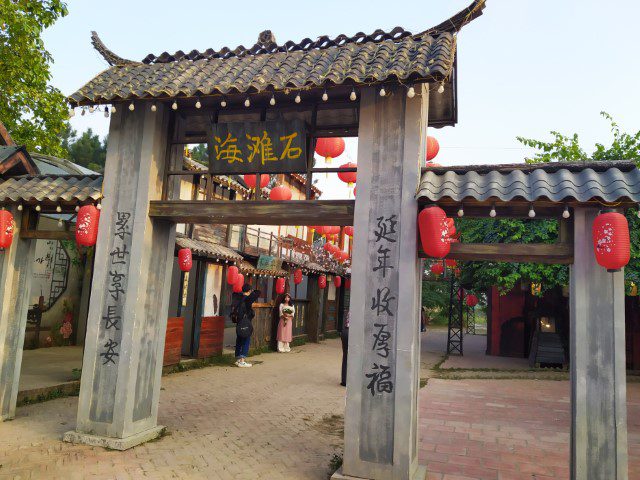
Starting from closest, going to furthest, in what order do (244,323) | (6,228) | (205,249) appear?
(6,228)
(205,249)
(244,323)

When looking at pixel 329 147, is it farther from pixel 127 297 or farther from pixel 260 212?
pixel 127 297

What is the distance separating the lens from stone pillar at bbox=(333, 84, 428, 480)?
5164 millimetres

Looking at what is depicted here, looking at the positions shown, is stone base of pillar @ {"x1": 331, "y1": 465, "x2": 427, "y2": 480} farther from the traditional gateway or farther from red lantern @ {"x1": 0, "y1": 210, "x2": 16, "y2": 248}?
red lantern @ {"x1": 0, "y1": 210, "x2": 16, "y2": 248}

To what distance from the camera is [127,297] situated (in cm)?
634

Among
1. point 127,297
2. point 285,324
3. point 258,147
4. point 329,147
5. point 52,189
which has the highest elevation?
point 329,147

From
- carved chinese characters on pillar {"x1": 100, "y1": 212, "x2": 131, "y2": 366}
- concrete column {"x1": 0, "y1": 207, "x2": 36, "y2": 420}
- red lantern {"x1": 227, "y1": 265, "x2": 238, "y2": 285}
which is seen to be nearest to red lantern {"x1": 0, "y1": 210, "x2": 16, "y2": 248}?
concrete column {"x1": 0, "y1": 207, "x2": 36, "y2": 420}

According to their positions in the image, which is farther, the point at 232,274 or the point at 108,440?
the point at 232,274

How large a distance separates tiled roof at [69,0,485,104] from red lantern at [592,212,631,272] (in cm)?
221

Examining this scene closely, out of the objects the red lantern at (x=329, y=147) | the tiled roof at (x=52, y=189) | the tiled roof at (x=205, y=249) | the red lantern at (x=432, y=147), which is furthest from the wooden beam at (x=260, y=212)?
the tiled roof at (x=205, y=249)

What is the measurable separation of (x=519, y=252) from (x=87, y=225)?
5.51 metres

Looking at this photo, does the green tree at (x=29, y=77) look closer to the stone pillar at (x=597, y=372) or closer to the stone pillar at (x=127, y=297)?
the stone pillar at (x=127, y=297)

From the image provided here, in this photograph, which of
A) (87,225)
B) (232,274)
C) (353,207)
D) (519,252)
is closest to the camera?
(519,252)

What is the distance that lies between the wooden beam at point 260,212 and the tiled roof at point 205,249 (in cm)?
493

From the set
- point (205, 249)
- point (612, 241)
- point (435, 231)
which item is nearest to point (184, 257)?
point (205, 249)
